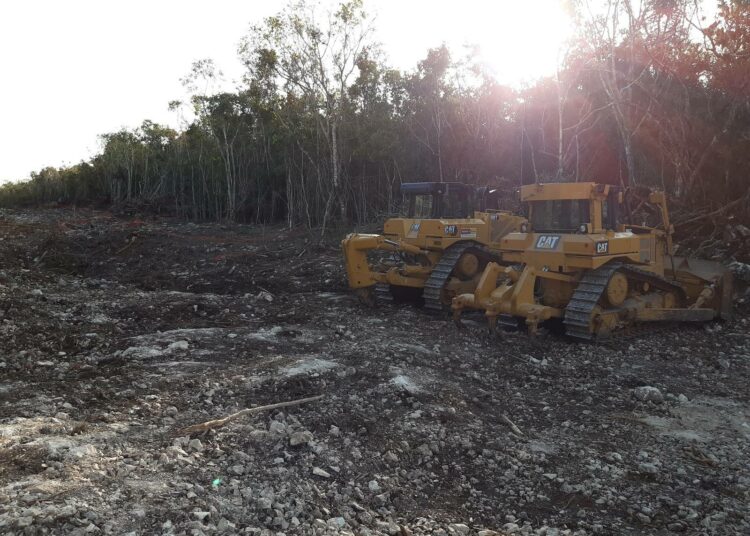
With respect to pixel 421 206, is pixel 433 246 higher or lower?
lower

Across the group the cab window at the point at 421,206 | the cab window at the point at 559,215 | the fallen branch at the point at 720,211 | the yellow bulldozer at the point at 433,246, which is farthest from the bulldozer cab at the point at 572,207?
the fallen branch at the point at 720,211

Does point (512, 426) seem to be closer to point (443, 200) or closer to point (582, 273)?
point (582, 273)

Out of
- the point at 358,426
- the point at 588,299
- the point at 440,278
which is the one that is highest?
the point at 440,278

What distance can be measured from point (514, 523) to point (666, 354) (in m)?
4.50

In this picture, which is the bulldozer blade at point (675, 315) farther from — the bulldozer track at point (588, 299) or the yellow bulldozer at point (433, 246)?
the yellow bulldozer at point (433, 246)

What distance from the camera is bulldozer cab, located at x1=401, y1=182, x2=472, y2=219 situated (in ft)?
31.2

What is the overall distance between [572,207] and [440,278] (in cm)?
217

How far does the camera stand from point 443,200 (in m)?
9.52

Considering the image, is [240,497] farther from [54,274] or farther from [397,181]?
[397,181]

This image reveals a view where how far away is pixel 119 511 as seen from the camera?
9.33ft

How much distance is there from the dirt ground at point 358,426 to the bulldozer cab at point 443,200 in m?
2.17

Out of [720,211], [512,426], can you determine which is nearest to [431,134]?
[720,211]

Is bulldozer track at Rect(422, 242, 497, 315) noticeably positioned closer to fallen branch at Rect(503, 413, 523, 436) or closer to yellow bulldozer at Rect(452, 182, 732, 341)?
yellow bulldozer at Rect(452, 182, 732, 341)

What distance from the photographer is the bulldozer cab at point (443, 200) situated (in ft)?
31.2
